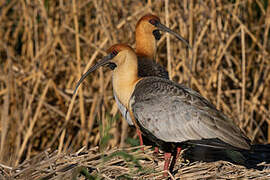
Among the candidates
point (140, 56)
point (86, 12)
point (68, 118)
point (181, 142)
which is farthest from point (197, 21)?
point (181, 142)

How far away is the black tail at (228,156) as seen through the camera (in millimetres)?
3631

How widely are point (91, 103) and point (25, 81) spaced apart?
0.81 metres

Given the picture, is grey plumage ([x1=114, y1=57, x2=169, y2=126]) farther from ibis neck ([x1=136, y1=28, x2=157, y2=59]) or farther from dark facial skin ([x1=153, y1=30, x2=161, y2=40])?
dark facial skin ([x1=153, y1=30, x2=161, y2=40])

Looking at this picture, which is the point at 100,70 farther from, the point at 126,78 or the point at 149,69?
the point at 126,78

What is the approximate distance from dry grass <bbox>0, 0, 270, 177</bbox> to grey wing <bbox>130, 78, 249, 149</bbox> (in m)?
1.35

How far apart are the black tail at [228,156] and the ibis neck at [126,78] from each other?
0.66 metres

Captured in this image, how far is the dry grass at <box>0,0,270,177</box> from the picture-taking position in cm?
521

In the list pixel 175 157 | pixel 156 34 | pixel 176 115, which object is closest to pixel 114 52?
pixel 176 115

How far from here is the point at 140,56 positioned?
4984 millimetres

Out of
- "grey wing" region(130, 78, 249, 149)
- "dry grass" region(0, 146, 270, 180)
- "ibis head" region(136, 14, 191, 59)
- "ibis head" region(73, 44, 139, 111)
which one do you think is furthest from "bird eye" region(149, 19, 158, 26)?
"dry grass" region(0, 146, 270, 180)

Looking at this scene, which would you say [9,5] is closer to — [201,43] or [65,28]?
[65,28]

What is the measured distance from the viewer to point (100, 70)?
5273 mm

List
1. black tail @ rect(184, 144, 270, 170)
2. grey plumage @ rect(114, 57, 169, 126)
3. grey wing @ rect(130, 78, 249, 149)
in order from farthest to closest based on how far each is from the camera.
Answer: grey plumage @ rect(114, 57, 169, 126) < black tail @ rect(184, 144, 270, 170) < grey wing @ rect(130, 78, 249, 149)

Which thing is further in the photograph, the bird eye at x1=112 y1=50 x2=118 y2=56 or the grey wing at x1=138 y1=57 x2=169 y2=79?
the grey wing at x1=138 y1=57 x2=169 y2=79
